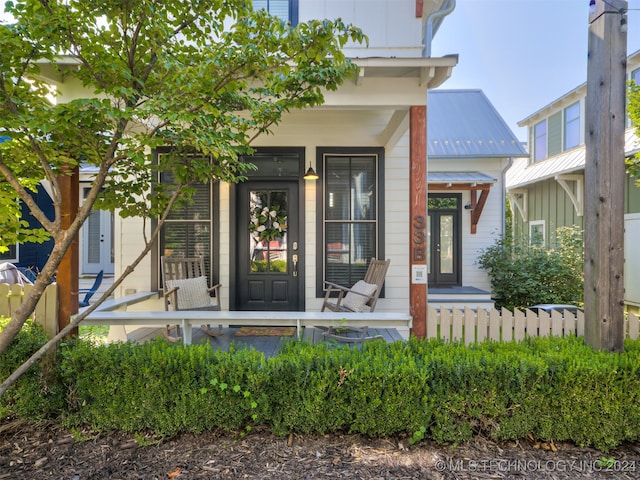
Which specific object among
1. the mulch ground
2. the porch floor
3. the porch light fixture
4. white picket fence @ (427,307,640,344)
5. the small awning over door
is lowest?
the mulch ground

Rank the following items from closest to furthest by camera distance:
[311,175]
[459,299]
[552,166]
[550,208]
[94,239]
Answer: [311,175], [459,299], [552,166], [550,208], [94,239]

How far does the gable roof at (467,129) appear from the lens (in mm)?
7949

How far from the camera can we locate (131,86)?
2.29 m

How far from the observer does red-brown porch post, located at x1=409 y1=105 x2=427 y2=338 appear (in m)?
3.39

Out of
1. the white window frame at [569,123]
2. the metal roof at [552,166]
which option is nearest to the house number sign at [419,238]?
the metal roof at [552,166]

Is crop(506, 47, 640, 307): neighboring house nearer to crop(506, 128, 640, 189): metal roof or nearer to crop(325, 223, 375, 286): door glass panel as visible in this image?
crop(506, 128, 640, 189): metal roof

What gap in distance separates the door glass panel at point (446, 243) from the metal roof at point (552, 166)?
2762 millimetres

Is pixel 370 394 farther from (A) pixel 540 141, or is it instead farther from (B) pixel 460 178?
(A) pixel 540 141

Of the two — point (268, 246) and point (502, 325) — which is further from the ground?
point (268, 246)

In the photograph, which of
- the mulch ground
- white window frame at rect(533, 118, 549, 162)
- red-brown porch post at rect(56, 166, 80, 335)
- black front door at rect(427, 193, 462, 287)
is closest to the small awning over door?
black front door at rect(427, 193, 462, 287)

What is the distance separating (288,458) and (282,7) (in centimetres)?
517

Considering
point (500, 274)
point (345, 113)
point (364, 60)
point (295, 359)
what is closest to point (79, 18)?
point (364, 60)

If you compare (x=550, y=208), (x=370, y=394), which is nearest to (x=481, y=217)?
(x=550, y=208)

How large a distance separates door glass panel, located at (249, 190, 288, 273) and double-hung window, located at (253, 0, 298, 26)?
2360mm
